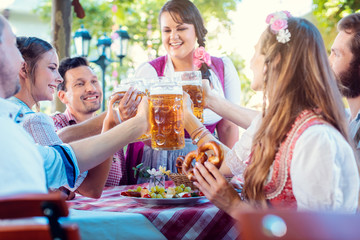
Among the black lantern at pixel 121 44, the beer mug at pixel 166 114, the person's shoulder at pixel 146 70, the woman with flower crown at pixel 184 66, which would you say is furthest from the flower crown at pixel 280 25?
the black lantern at pixel 121 44

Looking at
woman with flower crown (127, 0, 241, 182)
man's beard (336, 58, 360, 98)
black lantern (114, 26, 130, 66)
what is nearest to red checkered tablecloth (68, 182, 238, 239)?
man's beard (336, 58, 360, 98)

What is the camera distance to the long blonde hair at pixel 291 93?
1438mm

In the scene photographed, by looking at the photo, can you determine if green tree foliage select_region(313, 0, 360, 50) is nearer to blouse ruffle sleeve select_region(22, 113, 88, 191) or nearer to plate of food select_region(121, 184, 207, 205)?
plate of food select_region(121, 184, 207, 205)

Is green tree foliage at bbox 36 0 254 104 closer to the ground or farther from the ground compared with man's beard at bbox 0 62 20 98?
farther from the ground

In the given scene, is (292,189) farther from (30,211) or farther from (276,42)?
(30,211)

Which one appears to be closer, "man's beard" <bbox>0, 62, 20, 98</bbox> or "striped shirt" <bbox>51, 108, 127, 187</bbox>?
"man's beard" <bbox>0, 62, 20, 98</bbox>

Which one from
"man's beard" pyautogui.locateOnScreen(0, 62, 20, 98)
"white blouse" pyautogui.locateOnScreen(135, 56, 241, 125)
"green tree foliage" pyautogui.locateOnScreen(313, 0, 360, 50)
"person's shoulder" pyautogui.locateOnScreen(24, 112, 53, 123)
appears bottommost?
"person's shoulder" pyautogui.locateOnScreen(24, 112, 53, 123)

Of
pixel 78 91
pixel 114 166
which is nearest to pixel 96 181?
pixel 114 166

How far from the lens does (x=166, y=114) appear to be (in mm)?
1762

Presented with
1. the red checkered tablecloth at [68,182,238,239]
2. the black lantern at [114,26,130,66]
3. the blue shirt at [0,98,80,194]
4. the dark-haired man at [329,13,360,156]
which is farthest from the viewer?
the black lantern at [114,26,130,66]

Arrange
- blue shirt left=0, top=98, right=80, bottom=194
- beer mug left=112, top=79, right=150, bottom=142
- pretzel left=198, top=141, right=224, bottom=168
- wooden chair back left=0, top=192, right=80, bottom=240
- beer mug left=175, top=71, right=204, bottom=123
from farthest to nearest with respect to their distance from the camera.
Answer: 1. beer mug left=175, top=71, right=204, bottom=123
2. beer mug left=112, top=79, right=150, bottom=142
3. pretzel left=198, top=141, right=224, bottom=168
4. blue shirt left=0, top=98, right=80, bottom=194
5. wooden chair back left=0, top=192, right=80, bottom=240

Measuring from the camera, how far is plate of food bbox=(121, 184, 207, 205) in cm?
172

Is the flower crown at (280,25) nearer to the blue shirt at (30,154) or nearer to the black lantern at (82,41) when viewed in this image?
the blue shirt at (30,154)

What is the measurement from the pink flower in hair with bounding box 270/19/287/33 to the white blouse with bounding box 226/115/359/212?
399 millimetres
